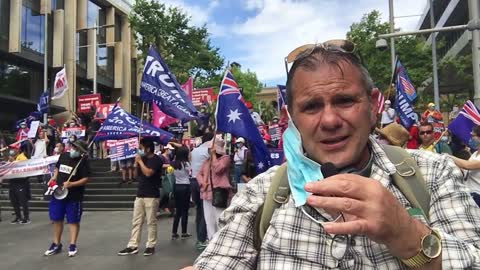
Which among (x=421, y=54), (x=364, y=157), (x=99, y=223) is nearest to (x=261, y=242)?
(x=364, y=157)

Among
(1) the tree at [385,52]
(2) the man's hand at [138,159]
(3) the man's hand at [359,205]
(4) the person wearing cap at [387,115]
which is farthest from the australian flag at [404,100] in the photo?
(1) the tree at [385,52]

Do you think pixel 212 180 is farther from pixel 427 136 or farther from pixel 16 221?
pixel 16 221

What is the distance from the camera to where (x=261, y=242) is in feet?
5.24

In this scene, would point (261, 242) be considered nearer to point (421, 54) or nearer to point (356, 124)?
point (356, 124)

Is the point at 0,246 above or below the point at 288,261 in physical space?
below

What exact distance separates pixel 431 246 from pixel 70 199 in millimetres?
8026

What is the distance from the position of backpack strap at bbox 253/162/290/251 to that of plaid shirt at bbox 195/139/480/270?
0.7 inches

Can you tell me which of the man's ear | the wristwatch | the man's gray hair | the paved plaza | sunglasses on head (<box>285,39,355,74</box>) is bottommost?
the paved plaza

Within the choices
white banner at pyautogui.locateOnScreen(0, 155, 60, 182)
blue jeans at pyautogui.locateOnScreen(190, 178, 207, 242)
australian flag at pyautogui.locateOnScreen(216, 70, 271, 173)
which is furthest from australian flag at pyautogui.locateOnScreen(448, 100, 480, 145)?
white banner at pyautogui.locateOnScreen(0, 155, 60, 182)

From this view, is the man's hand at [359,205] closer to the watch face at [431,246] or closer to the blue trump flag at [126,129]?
the watch face at [431,246]

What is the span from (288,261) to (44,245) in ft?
30.6

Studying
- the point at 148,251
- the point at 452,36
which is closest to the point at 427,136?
the point at 148,251

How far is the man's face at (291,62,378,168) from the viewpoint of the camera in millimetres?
1527

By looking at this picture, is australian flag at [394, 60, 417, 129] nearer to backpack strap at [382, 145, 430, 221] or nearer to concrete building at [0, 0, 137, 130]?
backpack strap at [382, 145, 430, 221]
